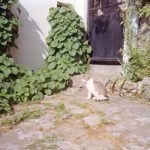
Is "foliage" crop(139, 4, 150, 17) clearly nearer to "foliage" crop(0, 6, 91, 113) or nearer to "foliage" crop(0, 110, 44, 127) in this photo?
"foliage" crop(0, 6, 91, 113)

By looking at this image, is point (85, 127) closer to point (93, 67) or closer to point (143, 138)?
point (143, 138)

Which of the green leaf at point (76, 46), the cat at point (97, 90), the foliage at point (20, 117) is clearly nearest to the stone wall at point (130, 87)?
the cat at point (97, 90)

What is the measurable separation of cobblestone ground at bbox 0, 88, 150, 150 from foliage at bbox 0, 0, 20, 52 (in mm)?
1370

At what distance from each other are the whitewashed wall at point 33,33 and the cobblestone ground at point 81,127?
160 centimetres

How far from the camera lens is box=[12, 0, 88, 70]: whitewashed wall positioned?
7.61 m

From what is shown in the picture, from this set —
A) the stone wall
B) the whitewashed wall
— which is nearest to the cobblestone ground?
the stone wall

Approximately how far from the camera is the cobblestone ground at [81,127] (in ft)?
14.2

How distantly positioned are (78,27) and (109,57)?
36.7 inches

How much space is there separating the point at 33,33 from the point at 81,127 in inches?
134

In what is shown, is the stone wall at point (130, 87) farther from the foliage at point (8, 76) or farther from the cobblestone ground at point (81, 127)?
the foliage at point (8, 76)

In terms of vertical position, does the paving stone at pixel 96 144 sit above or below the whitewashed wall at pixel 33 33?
below

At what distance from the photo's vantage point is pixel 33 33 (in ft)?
25.5

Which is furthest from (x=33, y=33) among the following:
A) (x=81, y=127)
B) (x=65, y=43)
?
(x=81, y=127)

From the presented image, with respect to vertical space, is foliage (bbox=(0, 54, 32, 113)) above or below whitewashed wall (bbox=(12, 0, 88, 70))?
below
